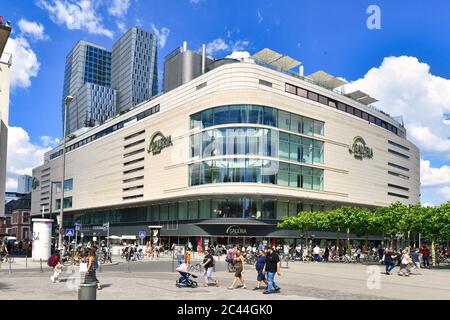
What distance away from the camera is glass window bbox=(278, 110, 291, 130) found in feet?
225

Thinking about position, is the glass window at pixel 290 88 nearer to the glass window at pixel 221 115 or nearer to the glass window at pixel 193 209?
the glass window at pixel 221 115

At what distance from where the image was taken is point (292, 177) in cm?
6950

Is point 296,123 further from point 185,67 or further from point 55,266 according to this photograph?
point 55,266

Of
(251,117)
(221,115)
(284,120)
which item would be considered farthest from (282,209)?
(221,115)

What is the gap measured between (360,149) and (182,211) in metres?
30.1

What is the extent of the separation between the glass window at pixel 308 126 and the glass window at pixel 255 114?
8.72 m

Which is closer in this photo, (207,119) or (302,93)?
(207,119)

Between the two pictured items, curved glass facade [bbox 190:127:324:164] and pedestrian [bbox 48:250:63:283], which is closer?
pedestrian [bbox 48:250:63:283]

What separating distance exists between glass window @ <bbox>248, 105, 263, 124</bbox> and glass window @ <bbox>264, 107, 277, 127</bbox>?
785mm

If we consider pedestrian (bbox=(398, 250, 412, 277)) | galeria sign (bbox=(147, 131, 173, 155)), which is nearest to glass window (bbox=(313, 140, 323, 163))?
galeria sign (bbox=(147, 131, 173, 155))

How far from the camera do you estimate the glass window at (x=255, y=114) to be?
66.1m

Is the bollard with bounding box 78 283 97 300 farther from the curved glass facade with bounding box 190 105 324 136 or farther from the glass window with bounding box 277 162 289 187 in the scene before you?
the glass window with bounding box 277 162 289 187

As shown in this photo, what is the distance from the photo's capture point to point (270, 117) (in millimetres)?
67312

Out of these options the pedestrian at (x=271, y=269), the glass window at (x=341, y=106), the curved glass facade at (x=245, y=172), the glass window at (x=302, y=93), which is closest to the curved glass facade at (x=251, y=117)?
the glass window at (x=302, y=93)
